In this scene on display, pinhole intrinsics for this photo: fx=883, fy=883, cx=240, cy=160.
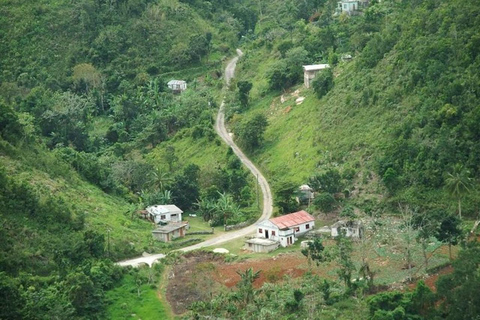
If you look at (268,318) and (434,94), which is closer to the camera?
(268,318)

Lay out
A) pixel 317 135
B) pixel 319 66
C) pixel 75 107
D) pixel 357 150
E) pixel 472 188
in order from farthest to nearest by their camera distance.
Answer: pixel 75 107 → pixel 319 66 → pixel 317 135 → pixel 357 150 → pixel 472 188

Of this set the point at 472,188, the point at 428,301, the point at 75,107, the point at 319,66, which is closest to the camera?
the point at 428,301

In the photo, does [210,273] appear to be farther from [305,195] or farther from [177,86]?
[177,86]

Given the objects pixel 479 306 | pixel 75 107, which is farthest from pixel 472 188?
pixel 75 107

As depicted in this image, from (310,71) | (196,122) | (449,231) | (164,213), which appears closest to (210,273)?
(164,213)

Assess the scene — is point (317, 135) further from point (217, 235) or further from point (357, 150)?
point (217, 235)

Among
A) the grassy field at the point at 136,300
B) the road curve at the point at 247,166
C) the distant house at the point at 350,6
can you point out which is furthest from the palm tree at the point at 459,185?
the distant house at the point at 350,6

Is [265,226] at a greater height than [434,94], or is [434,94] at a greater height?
[434,94]
